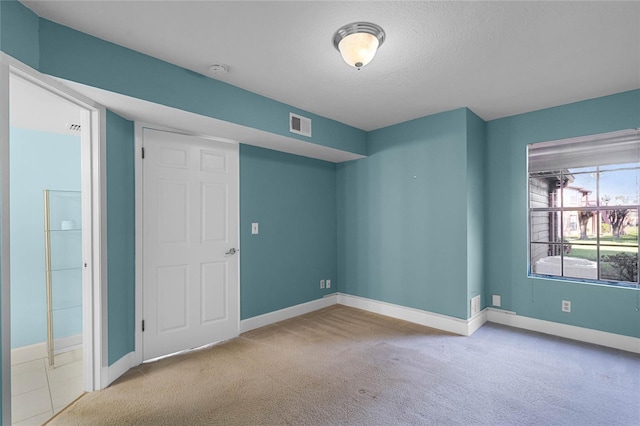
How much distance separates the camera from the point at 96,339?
94.0 inches

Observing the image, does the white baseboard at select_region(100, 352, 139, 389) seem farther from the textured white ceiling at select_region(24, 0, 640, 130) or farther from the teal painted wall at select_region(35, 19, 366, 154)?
the textured white ceiling at select_region(24, 0, 640, 130)

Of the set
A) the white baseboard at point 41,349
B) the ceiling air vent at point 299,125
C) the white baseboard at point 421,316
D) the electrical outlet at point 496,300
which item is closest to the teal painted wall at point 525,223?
the electrical outlet at point 496,300

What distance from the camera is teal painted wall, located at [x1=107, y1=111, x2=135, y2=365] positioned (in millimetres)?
2516

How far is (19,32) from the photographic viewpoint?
5.67 ft

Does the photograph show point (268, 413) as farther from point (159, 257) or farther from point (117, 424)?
point (159, 257)

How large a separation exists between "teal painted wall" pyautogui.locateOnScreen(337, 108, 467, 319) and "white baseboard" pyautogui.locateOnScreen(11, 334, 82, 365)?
129 inches

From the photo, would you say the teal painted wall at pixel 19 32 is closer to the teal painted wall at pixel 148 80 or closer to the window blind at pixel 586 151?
the teal painted wall at pixel 148 80

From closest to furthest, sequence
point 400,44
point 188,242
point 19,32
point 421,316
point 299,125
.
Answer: point 19,32, point 400,44, point 188,242, point 299,125, point 421,316

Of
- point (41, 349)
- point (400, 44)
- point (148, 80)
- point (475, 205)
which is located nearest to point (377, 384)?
point (475, 205)

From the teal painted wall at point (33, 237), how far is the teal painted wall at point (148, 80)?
1864 millimetres

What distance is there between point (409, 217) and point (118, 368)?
3335 millimetres

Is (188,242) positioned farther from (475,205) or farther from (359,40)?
(475,205)

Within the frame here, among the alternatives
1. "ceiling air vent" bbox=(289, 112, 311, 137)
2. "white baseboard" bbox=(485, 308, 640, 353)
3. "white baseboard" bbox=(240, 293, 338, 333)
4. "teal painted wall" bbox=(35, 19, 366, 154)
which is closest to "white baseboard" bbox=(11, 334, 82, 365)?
"white baseboard" bbox=(240, 293, 338, 333)

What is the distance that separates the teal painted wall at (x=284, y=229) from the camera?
3660 millimetres
